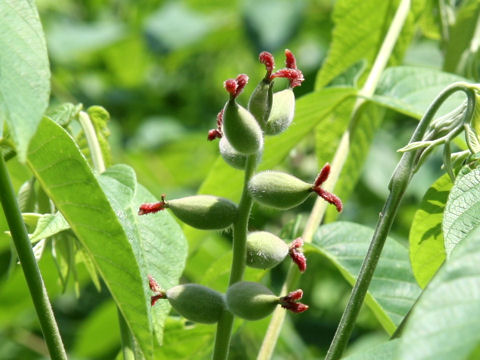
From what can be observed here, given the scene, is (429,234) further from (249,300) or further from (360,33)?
(360,33)

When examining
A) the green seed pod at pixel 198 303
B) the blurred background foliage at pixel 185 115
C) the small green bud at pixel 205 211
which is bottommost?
the blurred background foliage at pixel 185 115

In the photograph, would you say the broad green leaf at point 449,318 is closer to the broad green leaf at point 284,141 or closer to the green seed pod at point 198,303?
the green seed pod at point 198,303

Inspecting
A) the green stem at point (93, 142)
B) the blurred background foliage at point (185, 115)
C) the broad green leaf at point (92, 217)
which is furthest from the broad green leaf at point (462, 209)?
the blurred background foliage at point (185, 115)

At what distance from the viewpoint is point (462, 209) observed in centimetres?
107

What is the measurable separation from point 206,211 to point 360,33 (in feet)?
3.77

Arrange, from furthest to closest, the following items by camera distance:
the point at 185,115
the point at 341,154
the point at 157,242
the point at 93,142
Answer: the point at 185,115
the point at 341,154
the point at 93,142
the point at 157,242

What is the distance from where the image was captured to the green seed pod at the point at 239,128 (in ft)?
3.67

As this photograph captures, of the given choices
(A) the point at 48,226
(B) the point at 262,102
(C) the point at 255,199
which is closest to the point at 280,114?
(B) the point at 262,102

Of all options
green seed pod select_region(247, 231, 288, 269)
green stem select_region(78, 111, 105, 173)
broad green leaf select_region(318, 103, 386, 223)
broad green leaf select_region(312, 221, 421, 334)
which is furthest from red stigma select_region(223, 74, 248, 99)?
broad green leaf select_region(318, 103, 386, 223)

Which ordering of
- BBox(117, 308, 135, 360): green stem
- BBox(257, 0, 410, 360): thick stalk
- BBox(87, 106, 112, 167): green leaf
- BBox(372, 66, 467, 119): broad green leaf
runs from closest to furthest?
BBox(117, 308, 135, 360): green stem < BBox(257, 0, 410, 360): thick stalk < BBox(87, 106, 112, 167): green leaf < BBox(372, 66, 467, 119): broad green leaf

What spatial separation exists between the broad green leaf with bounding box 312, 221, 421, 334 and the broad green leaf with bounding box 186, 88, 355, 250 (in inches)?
9.4

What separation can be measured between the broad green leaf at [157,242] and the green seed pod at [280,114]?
10.1 inches

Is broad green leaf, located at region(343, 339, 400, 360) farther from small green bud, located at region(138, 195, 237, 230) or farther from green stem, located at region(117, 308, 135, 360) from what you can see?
green stem, located at region(117, 308, 135, 360)

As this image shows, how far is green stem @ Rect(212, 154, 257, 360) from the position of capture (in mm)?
1164
